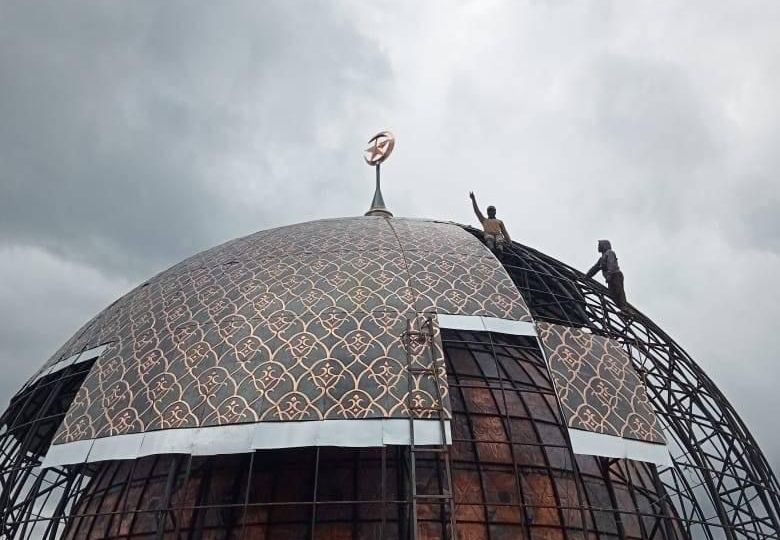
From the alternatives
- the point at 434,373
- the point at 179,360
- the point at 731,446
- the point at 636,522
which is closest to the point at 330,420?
the point at 434,373

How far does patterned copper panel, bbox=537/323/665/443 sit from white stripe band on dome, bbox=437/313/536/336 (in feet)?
1.09

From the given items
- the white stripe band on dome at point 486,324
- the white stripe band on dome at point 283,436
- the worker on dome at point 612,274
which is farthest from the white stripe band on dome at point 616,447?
the worker on dome at point 612,274

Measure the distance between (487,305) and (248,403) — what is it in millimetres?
3728

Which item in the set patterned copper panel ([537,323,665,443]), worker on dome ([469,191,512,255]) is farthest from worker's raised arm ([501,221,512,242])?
patterned copper panel ([537,323,665,443])

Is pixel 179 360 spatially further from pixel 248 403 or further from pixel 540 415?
pixel 540 415

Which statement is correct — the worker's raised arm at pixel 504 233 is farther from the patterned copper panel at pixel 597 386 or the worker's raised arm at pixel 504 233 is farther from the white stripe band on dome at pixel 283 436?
the white stripe band on dome at pixel 283 436

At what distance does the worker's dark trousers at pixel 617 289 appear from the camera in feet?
40.1

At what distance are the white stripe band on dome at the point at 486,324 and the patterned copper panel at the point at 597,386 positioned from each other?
0.33 metres

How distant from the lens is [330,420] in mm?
8094

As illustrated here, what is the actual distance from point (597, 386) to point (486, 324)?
1755mm

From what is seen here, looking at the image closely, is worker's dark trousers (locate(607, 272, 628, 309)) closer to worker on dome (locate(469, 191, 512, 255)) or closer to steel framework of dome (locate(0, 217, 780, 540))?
steel framework of dome (locate(0, 217, 780, 540))

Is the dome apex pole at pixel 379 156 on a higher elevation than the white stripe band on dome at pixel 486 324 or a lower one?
higher

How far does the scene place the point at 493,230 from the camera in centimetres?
1245

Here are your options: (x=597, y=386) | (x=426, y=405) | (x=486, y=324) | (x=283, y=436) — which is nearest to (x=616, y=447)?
(x=597, y=386)
